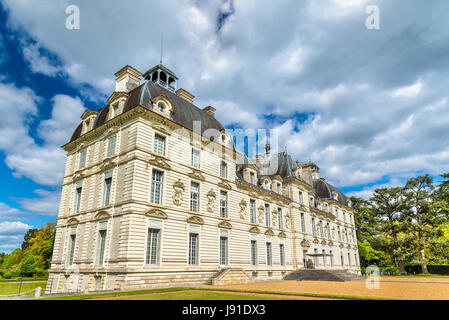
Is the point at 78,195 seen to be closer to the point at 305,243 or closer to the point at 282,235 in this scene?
the point at 282,235

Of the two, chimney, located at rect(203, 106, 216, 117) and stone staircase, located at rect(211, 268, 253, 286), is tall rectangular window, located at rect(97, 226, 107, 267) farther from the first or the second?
chimney, located at rect(203, 106, 216, 117)

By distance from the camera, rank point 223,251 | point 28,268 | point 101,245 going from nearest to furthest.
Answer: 1. point 101,245
2. point 223,251
3. point 28,268

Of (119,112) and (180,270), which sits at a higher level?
(119,112)

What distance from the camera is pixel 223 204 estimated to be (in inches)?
982

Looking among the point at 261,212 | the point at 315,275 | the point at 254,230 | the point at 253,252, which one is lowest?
the point at 315,275

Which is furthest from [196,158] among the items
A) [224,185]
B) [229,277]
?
[229,277]

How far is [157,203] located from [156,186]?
1.15 meters

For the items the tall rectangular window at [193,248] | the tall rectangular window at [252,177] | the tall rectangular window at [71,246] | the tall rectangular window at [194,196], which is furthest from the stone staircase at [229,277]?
the tall rectangular window at [71,246]

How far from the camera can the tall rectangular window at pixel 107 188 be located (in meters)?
19.5

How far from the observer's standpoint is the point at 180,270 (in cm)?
1855

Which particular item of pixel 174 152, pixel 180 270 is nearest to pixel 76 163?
pixel 174 152

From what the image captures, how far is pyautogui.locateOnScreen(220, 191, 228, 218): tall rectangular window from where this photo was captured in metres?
24.6
